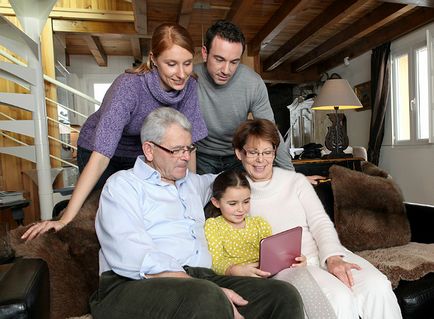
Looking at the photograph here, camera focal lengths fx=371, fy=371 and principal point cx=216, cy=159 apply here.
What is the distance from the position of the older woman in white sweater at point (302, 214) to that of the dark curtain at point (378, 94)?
4.35m

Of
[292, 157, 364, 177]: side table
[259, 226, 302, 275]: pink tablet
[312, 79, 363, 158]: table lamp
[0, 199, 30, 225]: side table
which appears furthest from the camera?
[312, 79, 363, 158]: table lamp

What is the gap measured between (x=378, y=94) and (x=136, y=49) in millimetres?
4066

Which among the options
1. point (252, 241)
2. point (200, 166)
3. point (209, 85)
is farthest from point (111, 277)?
point (209, 85)

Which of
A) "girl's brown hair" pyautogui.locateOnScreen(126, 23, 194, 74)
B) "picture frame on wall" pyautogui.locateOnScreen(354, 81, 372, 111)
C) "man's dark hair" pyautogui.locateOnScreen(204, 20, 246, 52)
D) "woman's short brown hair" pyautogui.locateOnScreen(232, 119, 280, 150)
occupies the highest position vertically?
"picture frame on wall" pyautogui.locateOnScreen(354, 81, 372, 111)

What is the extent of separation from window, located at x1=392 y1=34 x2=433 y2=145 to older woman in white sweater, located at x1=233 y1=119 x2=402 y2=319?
12.0ft

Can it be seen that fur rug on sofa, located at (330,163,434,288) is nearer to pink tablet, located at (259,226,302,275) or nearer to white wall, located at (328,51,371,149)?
pink tablet, located at (259,226,302,275)

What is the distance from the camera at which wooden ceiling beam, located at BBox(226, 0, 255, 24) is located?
3877 millimetres

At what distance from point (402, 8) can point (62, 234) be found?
4.42 meters

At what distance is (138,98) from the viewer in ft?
5.16

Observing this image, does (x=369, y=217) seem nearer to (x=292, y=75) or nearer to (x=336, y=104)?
(x=336, y=104)

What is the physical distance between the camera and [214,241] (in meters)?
1.54

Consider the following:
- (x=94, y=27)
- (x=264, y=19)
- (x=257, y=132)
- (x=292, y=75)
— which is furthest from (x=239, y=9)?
(x=292, y=75)

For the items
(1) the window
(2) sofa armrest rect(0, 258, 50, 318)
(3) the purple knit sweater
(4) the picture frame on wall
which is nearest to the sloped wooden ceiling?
(1) the window

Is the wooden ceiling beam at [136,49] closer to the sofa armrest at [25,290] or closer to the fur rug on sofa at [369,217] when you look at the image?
the fur rug on sofa at [369,217]
